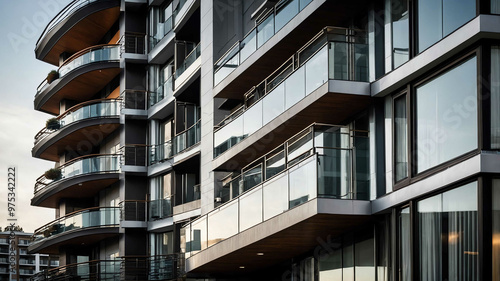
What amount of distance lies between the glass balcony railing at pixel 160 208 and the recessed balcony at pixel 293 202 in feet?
38.9

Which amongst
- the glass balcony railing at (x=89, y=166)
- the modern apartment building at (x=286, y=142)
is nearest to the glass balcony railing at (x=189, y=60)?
the modern apartment building at (x=286, y=142)

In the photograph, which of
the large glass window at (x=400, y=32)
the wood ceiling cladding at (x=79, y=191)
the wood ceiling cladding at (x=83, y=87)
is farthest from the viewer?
the wood ceiling cladding at (x=83, y=87)

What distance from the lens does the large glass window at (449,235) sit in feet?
56.2

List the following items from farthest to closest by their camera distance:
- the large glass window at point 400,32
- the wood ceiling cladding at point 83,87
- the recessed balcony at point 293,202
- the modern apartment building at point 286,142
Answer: the wood ceiling cladding at point 83,87 → the recessed balcony at point 293,202 → the large glass window at point 400,32 → the modern apartment building at point 286,142

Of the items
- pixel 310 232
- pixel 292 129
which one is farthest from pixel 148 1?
pixel 310 232

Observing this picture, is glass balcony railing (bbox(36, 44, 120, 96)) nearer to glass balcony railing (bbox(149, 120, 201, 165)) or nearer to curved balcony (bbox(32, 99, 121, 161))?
curved balcony (bbox(32, 99, 121, 161))

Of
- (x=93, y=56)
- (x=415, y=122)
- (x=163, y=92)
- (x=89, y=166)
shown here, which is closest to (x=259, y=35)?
(x=415, y=122)

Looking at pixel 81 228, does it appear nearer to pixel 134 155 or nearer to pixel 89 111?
pixel 134 155

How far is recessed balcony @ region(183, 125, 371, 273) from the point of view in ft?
69.7

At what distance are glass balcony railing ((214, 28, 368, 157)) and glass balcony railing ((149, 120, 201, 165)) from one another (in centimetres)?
569

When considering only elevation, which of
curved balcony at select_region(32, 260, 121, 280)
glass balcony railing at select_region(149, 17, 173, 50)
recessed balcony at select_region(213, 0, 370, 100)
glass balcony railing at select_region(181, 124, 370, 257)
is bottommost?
curved balcony at select_region(32, 260, 121, 280)

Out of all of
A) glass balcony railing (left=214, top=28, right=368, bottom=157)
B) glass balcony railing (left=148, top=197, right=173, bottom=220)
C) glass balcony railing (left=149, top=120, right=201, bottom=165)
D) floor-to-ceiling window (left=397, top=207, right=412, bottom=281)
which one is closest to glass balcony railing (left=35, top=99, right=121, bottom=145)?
glass balcony railing (left=149, top=120, right=201, bottom=165)

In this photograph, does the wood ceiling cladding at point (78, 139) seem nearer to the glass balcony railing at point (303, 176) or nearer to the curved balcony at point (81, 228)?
the curved balcony at point (81, 228)

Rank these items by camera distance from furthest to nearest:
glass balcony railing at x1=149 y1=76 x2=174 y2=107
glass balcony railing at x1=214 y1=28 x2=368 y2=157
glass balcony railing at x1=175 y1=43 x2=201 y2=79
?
glass balcony railing at x1=149 y1=76 x2=174 y2=107 < glass balcony railing at x1=175 y1=43 x2=201 y2=79 < glass balcony railing at x1=214 y1=28 x2=368 y2=157
